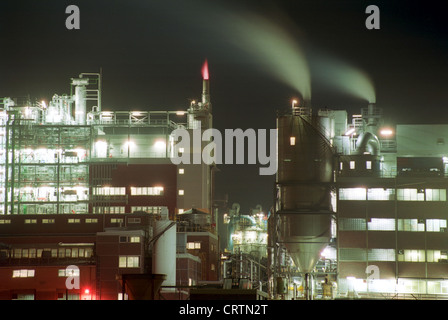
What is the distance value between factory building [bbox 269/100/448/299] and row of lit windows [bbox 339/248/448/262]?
83 millimetres

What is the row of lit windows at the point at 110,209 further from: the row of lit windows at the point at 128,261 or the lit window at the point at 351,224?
the lit window at the point at 351,224

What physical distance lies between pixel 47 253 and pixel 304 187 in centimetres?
2452

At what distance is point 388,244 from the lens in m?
63.5

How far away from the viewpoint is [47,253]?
69812 mm

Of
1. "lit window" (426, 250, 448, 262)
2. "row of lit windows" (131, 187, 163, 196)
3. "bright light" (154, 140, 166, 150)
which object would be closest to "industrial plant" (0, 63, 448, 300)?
"lit window" (426, 250, 448, 262)

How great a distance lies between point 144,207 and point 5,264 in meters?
24.1

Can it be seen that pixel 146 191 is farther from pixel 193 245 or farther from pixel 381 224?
pixel 381 224

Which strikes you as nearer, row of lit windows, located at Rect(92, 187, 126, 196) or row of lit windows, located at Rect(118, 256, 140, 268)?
row of lit windows, located at Rect(118, 256, 140, 268)

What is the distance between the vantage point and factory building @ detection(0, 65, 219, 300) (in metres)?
65.1

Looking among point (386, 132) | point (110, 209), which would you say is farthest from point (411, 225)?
point (110, 209)

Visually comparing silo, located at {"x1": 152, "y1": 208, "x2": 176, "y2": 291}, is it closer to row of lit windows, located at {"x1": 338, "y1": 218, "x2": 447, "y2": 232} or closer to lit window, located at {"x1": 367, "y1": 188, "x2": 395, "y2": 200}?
row of lit windows, located at {"x1": 338, "y1": 218, "x2": 447, "y2": 232}

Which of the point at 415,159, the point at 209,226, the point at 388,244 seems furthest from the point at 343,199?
the point at 209,226

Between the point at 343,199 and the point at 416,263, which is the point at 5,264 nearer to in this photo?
the point at 343,199

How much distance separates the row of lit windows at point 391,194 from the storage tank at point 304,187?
1.89 metres
